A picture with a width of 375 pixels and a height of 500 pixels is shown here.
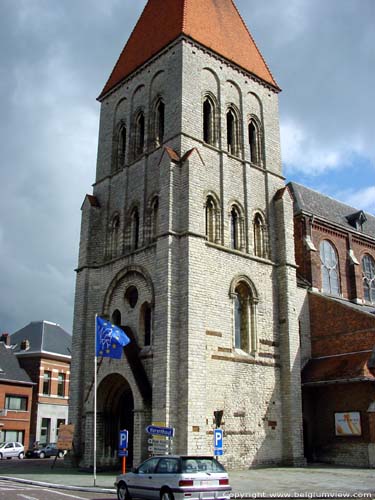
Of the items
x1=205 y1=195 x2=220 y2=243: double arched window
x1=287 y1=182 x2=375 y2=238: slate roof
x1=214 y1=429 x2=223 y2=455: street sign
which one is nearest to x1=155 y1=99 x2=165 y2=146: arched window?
x1=205 y1=195 x2=220 y2=243: double arched window

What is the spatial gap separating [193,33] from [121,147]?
22.8 ft

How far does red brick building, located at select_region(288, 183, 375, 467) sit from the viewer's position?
24.9 meters

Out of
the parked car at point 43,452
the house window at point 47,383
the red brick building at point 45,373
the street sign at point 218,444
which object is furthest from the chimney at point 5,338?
the street sign at point 218,444

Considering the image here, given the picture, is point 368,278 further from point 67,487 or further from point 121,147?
point 67,487

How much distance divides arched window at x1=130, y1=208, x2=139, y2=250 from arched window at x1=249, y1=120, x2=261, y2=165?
678 centimetres

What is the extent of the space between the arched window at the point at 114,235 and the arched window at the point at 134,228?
1.15 m

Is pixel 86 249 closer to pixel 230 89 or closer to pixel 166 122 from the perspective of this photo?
pixel 166 122

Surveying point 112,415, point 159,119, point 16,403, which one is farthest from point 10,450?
point 159,119

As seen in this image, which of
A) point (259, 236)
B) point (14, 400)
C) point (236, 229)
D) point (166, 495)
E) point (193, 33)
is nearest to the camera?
Result: point (166, 495)

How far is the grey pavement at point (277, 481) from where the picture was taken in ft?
48.3

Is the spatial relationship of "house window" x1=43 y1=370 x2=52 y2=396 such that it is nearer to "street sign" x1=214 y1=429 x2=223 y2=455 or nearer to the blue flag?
the blue flag

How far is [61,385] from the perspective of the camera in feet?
162

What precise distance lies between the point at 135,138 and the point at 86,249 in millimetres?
6322

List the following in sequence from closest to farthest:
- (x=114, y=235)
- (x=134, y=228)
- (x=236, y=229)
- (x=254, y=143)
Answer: (x=236, y=229)
(x=134, y=228)
(x=114, y=235)
(x=254, y=143)
